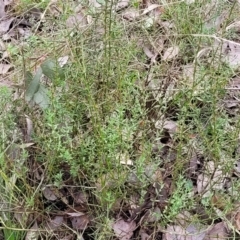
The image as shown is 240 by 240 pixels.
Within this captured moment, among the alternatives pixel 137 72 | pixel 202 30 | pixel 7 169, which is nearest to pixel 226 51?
pixel 202 30

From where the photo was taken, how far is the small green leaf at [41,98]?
72.2 inches

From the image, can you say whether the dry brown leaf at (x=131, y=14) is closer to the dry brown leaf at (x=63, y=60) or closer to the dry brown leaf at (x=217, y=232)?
the dry brown leaf at (x=63, y=60)

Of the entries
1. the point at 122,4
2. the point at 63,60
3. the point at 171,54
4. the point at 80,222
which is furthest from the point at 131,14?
the point at 80,222

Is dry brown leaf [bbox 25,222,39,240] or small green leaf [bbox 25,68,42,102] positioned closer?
dry brown leaf [bbox 25,222,39,240]

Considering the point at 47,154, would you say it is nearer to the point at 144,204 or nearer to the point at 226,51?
the point at 144,204

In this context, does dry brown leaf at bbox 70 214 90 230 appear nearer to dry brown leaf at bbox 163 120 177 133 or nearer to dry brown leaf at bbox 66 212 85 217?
dry brown leaf at bbox 66 212 85 217

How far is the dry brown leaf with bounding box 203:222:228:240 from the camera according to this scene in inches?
67.2

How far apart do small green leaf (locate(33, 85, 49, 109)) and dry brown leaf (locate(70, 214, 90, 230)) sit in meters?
0.38

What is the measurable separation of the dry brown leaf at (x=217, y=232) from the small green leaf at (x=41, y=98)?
67 centimetres

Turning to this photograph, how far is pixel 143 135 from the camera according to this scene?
5.76 feet

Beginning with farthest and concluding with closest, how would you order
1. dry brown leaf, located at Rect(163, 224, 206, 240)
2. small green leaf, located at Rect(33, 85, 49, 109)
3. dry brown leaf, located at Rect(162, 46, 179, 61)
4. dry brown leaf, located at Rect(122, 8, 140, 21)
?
dry brown leaf, located at Rect(122, 8, 140, 21) < dry brown leaf, located at Rect(162, 46, 179, 61) < small green leaf, located at Rect(33, 85, 49, 109) < dry brown leaf, located at Rect(163, 224, 206, 240)

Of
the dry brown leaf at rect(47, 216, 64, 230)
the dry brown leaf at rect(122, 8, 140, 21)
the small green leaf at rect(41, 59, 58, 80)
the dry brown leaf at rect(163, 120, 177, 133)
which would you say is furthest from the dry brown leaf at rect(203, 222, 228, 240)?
the dry brown leaf at rect(122, 8, 140, 21)

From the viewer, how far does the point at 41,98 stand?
1.86m

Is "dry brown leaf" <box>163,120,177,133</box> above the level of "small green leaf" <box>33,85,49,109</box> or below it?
below
